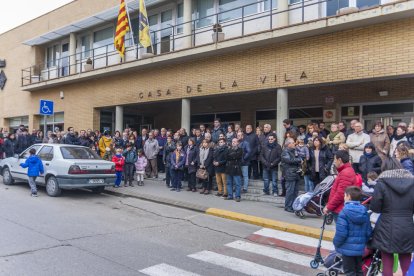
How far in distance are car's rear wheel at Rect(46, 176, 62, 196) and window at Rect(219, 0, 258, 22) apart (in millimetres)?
8098

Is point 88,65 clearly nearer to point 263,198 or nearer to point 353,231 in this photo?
point 263,198

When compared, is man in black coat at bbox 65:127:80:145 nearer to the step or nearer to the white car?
the white car

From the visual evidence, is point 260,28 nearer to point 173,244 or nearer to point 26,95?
point 173,244

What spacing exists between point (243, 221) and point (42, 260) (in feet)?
14.8

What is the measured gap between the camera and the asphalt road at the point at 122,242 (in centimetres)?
528

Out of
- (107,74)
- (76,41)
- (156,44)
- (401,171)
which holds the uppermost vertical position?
(76,41)

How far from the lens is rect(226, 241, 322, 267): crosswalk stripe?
597 centimetres

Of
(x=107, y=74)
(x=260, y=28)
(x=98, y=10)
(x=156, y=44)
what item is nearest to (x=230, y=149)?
(x=260, y=28)

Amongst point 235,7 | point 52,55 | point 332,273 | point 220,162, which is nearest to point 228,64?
point 235,7

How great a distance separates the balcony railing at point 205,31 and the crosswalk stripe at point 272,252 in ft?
23.5

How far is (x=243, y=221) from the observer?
852 centimetres

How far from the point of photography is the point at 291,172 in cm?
916

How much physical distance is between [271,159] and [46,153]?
6876 millimetres

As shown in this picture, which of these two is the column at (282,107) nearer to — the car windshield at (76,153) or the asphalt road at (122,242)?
the asphalt road at (122,242)
